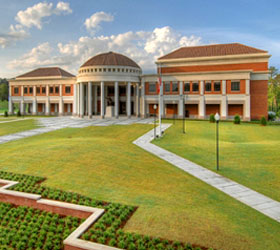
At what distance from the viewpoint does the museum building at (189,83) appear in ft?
164

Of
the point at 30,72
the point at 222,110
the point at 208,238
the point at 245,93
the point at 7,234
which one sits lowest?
the point at 7,234

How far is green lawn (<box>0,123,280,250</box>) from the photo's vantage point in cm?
774

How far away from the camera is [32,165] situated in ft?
49.6

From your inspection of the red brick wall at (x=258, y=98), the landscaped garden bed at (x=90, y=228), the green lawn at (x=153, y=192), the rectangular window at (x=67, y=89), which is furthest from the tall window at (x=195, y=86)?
the landscaped garden bed at (x=90, y=228)

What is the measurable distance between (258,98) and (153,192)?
154 feet

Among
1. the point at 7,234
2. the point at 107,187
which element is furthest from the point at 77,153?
the point at 7,234

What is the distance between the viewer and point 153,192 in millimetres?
11273

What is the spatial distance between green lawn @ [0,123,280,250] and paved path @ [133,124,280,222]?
54cm

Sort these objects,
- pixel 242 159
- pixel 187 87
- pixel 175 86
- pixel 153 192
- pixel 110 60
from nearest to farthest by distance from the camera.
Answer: pixel 153 192
pixel 242 159
pixel 187 87
pixel 175 86
pixel 110 60

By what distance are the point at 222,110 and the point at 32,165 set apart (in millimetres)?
42587

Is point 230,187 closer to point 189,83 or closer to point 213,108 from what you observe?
point 213,108

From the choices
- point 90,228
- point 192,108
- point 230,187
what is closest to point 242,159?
point 230,187

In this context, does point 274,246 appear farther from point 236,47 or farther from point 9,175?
point 236,47

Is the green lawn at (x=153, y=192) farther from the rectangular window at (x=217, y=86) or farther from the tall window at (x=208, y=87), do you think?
the rectangular window at (x=217, y=86)
